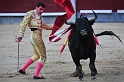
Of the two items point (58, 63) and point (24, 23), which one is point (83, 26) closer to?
point (24, 23)

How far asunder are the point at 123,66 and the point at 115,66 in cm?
12

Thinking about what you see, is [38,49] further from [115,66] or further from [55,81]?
[115,66]

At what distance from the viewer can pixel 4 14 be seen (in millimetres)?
15867

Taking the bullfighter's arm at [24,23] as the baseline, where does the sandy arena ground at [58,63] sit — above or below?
below

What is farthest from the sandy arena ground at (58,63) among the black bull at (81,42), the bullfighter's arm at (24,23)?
the bullfighter's arm at (24,23)

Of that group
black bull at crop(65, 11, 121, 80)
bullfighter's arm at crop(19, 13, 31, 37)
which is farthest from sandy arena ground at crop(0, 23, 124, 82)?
bullfighter's arm at crop(19, 13, 31, 37)

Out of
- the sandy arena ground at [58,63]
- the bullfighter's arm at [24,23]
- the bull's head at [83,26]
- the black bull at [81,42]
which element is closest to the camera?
the bull's head at [83,26]

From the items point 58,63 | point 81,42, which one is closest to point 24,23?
point 81,42

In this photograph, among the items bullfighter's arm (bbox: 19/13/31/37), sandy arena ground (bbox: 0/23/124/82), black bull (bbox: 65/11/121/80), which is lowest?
sandy arena ground (bbox: 0/23/124/82)

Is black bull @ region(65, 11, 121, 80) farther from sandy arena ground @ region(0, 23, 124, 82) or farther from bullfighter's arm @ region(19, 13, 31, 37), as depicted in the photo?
bullfighter's arm @ region(19, 13, 31, 37)

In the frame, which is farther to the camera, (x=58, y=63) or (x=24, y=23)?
(x=58, y=63)

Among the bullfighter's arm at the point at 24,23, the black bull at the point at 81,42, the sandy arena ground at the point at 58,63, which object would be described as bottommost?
the sandy arena ground at the point at 58,63

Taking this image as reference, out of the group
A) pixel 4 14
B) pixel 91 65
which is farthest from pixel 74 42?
pixel 4 14

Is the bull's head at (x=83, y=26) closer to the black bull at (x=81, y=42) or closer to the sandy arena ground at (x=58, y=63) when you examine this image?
the black bull at (x=81, y=42)
